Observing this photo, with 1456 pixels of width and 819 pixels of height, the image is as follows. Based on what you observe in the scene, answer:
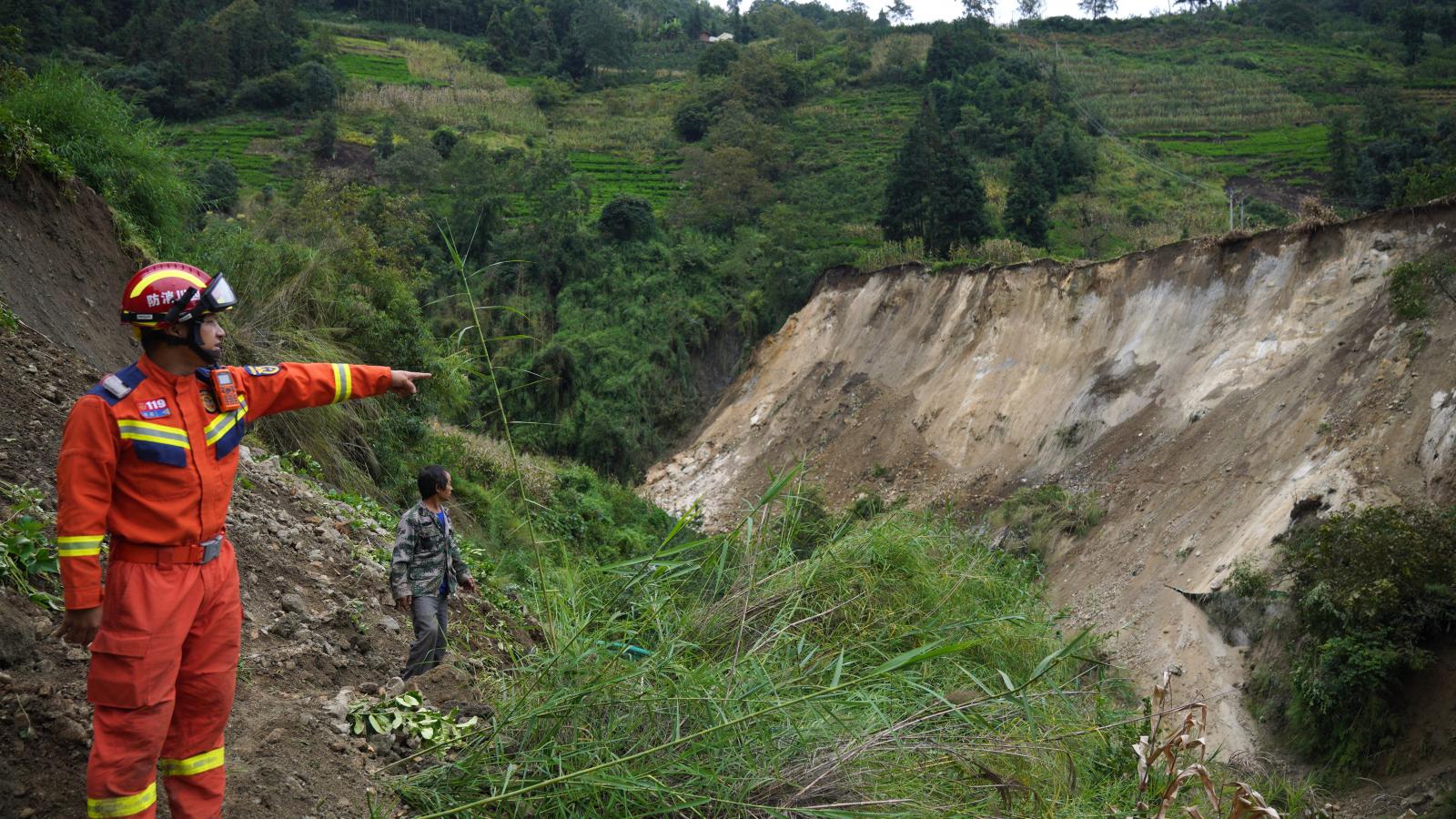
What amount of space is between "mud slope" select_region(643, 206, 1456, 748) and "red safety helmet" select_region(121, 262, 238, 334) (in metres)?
10.6

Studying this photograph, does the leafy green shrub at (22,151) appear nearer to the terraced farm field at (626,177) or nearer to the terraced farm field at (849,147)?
the terraced farm field at (849,147)

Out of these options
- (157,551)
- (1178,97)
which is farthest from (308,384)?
(1178,97)

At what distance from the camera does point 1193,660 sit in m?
11.4

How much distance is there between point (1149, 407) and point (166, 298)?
53.3 feet

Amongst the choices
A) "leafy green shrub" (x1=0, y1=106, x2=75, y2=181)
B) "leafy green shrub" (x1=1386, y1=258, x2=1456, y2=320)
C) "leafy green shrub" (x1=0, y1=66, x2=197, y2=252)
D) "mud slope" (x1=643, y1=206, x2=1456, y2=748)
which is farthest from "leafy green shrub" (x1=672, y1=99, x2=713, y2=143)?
"leafy green shrub" (x1=0, y1=106, x2=75, y2=181)

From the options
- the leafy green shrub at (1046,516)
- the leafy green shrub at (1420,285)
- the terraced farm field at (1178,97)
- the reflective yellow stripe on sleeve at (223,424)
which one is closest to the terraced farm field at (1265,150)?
the terraced farm field at (1178,97)

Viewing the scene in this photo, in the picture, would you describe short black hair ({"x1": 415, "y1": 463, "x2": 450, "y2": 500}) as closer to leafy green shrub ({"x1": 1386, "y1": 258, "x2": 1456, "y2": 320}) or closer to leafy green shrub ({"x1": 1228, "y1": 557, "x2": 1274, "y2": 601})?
leafy green shrub ({"x1": 1228, "y1": 557, "x2": 1274, "y2": 601})

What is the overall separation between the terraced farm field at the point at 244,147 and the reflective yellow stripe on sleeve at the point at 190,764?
36.0m

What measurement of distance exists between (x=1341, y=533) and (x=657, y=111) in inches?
1902

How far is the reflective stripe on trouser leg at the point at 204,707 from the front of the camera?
3.10 metres

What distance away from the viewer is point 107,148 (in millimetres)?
10242

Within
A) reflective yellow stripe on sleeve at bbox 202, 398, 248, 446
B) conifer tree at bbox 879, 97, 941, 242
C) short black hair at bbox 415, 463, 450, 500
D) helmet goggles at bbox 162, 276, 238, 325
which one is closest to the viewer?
helmet goggles at bbox 162, 276, 238, 325

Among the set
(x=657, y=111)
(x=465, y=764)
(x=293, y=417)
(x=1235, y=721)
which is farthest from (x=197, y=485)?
(x=657, y=111)

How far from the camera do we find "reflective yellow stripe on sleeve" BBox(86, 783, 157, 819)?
2.86m
